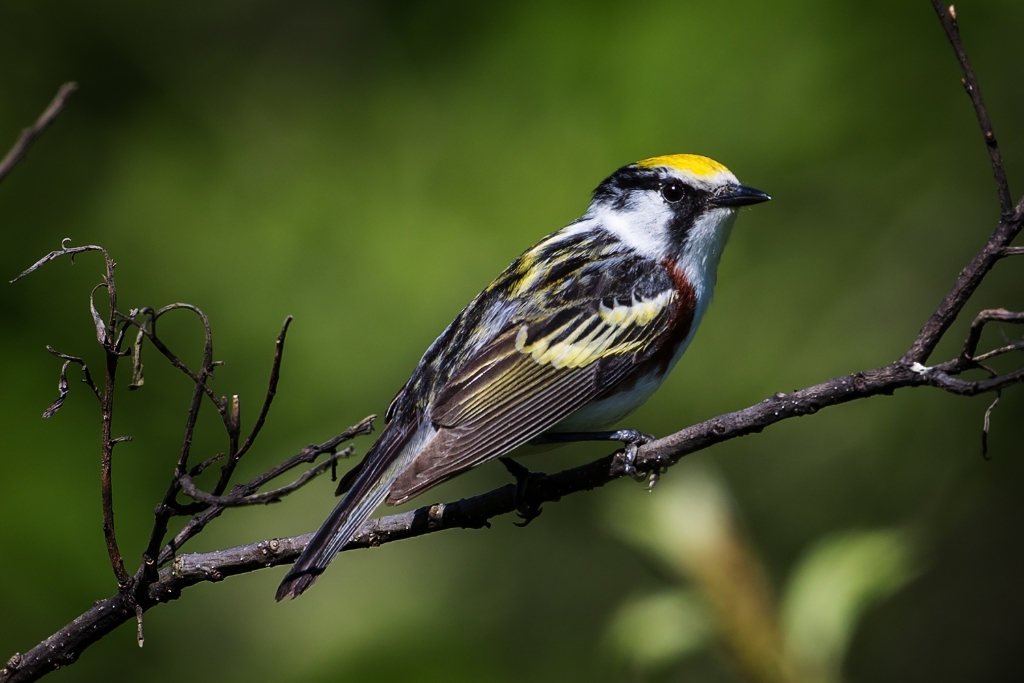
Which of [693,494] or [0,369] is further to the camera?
[0,369]

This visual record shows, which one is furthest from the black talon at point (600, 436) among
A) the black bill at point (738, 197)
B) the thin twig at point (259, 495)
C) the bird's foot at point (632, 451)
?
the thin twig at point (259, 495)

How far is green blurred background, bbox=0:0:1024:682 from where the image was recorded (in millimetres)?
4105

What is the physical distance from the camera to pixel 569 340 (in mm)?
3305

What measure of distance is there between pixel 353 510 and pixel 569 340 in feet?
3.19

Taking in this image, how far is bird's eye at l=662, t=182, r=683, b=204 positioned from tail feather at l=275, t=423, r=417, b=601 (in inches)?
51.3

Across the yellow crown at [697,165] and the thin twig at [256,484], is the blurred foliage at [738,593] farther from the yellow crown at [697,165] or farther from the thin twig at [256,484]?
the yellow crown at [697,165]

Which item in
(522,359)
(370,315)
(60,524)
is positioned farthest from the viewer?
(370,315)

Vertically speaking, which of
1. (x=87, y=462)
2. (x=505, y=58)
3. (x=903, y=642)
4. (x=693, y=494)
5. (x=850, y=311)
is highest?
(x=505, y=58)

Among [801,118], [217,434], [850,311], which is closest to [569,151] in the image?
[801,118]

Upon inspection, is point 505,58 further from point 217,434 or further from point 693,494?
point 693,494

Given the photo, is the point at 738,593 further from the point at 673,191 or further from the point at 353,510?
the point at 673,191

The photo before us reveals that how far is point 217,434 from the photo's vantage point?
13.5ft

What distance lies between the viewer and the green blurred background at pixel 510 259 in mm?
4105

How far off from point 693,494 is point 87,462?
259 cm
